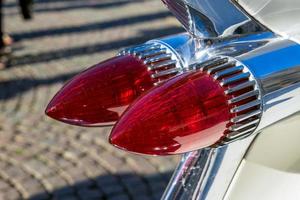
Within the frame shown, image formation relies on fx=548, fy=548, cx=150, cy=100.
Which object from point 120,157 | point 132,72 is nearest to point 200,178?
point 132,72

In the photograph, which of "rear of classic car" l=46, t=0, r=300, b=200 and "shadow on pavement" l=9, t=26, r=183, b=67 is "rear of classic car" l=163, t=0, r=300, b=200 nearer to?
"rear of classic car" l=46, t=0, r=300, b=200

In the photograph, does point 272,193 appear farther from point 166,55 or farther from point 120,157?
point 120,157

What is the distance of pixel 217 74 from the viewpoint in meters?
0.86

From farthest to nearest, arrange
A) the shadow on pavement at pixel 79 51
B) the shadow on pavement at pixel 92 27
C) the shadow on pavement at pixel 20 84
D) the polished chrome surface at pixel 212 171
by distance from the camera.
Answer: the shadow on pavement at pixel 92 27, the shadow on pavement at pixel 79 51, the shadow on pavement at pixel 20 84, the polished chrome surface at pixel 212 171

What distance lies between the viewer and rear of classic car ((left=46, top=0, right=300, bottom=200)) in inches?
33.8

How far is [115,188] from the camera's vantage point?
3.21m

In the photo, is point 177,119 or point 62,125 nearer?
point 177,119

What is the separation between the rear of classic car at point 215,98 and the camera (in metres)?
0.86

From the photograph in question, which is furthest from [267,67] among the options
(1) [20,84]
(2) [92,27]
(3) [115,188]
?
(2) [92,27]

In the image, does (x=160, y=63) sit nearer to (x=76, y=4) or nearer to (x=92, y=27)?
(x=92, y=27)

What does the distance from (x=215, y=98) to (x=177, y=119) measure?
0.07 m

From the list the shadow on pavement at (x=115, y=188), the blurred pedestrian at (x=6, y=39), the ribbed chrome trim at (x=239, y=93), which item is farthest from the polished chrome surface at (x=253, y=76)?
the blurred pedestrian at (x=6, y=39)

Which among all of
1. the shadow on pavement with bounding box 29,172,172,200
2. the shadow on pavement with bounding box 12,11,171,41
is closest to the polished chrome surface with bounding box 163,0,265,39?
the shadow on pavement with bounding box 29,172,172,200

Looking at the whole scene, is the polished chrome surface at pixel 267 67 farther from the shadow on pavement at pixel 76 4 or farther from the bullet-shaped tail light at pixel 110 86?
the shadow on pavement at pixel 76 4
